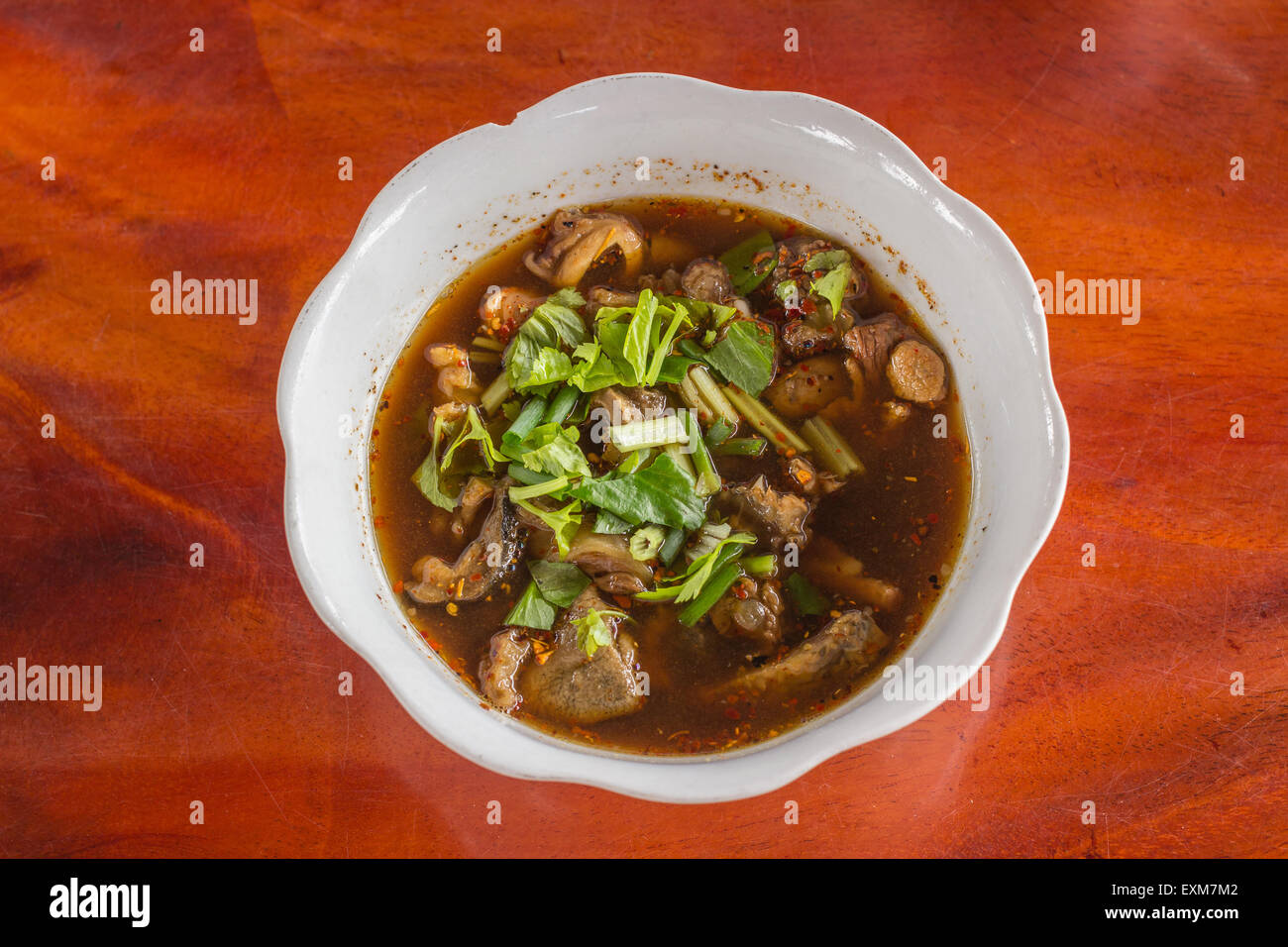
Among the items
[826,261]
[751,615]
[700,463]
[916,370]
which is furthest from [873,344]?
[751,615]

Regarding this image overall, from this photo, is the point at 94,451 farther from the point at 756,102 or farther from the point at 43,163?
the point at 756,102

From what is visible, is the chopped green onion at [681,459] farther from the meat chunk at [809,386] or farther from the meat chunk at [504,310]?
the meat chunk at [504,310]

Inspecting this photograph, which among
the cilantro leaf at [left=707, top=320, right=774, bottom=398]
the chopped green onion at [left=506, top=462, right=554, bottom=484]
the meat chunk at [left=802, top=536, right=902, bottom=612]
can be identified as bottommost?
the meat chunk at [left=802, top=536, right=902, bottom=612]

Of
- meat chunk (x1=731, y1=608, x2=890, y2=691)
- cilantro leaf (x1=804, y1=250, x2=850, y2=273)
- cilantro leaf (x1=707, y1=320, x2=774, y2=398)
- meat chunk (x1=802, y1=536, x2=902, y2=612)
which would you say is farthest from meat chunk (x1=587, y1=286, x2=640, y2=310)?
meat chunk (x1=731, y1=608, x2=890, y2=691)

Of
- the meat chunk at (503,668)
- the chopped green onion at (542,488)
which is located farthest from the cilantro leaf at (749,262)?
the meat chunk at (503,668)

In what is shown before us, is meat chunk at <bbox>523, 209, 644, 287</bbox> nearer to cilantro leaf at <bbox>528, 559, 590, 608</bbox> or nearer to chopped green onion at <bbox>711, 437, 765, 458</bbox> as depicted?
chopped green onion at <bbox>711, 437, 765, 458</bbox>

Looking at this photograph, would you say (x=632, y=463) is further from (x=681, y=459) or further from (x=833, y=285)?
(x=833, y=285)
